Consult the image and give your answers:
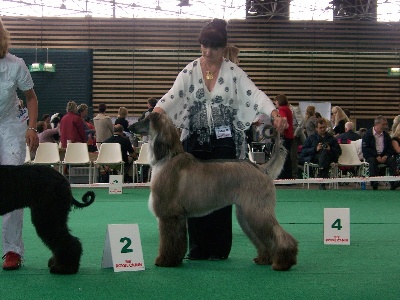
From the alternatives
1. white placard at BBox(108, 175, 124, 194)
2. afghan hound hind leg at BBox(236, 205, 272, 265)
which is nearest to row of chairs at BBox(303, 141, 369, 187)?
white placard at BBox(108, 175, 124, 194)

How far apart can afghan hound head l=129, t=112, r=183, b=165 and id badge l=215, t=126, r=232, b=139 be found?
51 centimetres

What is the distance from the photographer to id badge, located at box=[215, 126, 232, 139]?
15.4ft

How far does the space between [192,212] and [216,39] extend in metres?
1.16

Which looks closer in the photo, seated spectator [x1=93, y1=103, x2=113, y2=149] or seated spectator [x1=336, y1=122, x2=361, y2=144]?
seated spectator [x1=336, y1=122, x2=361, y2=144]

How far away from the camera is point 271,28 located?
60.8ft

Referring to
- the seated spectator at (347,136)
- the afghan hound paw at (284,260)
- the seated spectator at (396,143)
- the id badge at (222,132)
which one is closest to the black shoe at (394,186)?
the seated spectator at (396,143)

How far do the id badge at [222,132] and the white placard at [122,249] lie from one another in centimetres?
95

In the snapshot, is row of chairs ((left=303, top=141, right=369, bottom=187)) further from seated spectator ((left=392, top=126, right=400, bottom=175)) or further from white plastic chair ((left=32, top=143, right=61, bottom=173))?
white plastic chair ((left=32, top=143, right=61, bottom=173))

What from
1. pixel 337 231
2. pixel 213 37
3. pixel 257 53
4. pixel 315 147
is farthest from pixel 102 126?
pixel 213 37

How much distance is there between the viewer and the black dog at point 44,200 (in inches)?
147

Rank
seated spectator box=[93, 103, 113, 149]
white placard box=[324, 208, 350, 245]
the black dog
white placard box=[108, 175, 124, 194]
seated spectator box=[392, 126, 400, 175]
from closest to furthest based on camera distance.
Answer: the black dog
white placard box=[324, 208, 350, 245]
white placard box=[108, 175, 124, 194]
seated spectator box=[392, 126, 400, 175]
seated spectator box=[93, 103, 113, 149]

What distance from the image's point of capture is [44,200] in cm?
373

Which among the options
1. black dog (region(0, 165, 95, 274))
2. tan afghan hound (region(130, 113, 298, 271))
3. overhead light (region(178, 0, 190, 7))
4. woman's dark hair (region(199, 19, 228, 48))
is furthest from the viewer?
overhead light (region(178, 0, 190, 7))

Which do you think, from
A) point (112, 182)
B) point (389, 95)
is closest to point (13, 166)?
point (112, 182)
